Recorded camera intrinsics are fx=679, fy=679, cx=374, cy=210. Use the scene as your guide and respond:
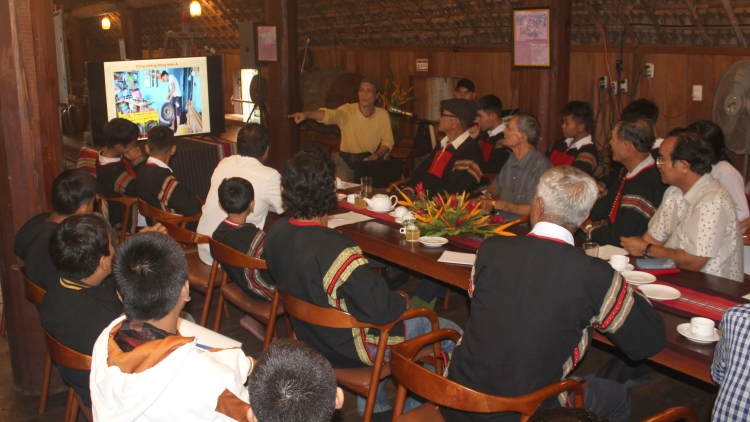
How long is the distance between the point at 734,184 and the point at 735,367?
7.99ft

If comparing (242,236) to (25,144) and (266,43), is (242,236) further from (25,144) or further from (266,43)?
(266,43)

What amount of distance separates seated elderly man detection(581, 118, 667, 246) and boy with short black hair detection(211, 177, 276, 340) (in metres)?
1.71

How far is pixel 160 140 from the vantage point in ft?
15.4

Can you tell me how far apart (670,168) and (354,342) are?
1753mm

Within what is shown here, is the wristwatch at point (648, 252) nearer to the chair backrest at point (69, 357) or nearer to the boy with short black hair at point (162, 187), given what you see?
the chair backrest at point (69, 357)

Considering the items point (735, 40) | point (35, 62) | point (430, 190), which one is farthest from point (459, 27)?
point (35, 62)

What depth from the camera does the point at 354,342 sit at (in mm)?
2789

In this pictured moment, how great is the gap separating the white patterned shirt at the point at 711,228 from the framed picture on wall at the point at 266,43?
19.2 feet

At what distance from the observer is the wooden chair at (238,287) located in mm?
3272

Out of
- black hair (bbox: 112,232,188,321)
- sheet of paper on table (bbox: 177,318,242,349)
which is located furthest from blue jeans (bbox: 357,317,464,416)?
black hair (bbox: 112,232,188,321)

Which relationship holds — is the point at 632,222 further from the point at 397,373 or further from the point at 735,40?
the point at 735,40

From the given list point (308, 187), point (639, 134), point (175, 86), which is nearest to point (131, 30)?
point (175, 86)

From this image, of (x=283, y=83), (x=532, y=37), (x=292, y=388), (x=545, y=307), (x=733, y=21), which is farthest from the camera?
(x=283, y=83)

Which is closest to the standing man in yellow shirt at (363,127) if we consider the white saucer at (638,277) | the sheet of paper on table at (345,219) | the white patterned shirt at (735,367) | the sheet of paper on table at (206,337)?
the sheet of paper on table at (345,219)
